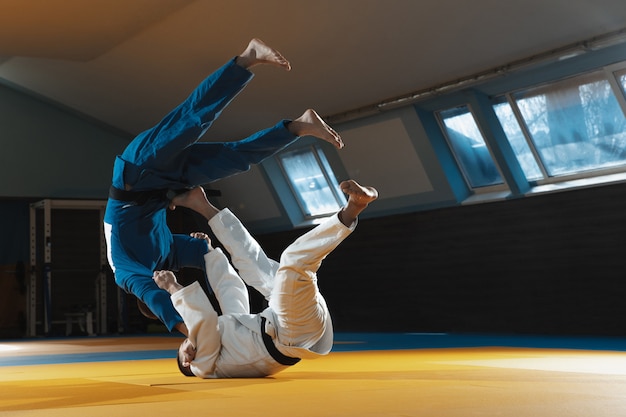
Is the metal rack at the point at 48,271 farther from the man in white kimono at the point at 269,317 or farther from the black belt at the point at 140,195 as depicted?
the man in white kimono at the point at 269,317

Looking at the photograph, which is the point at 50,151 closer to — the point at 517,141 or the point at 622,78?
the point at 517,141

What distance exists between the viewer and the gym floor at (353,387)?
241cm

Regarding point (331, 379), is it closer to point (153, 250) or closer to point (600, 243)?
point (153, 250)

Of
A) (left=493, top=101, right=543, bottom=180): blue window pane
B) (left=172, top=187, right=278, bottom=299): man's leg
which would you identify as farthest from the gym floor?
(left=493, top=101, right=543, bottom=180): blue window pane

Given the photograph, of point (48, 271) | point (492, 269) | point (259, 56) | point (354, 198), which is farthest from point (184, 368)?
point (48, 271)

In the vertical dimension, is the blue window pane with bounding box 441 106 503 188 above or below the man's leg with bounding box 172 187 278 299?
above

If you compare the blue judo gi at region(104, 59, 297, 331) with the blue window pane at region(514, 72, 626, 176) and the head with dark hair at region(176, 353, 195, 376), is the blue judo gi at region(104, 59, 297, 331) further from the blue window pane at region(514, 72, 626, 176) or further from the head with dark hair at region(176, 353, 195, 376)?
the blue window pane at region(514, 72, 626, 176)

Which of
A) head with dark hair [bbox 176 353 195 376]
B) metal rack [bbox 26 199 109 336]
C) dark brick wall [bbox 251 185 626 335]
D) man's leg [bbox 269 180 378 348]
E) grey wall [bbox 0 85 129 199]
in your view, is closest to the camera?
man's leg [bbox 269 180 378 348]

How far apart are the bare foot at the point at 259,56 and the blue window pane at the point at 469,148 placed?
4.93m

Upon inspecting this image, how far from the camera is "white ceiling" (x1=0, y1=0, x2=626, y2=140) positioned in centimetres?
657

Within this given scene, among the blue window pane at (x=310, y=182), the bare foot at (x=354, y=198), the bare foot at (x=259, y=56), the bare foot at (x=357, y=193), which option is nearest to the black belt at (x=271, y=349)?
the bare foot at (x=354, y=198)

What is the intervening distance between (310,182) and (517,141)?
3376 mm

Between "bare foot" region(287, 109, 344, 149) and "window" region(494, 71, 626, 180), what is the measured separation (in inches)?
171

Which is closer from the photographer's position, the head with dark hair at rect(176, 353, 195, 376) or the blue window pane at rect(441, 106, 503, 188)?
the head with dark hair at rect(176, 353, 195, 376)
